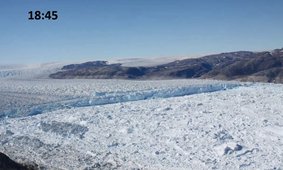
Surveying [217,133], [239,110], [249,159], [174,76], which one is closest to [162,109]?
[239,110]

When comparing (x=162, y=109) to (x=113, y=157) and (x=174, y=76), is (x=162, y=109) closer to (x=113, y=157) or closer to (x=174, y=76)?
(x=113, y=157)

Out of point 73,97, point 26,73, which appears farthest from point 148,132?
point 26,73

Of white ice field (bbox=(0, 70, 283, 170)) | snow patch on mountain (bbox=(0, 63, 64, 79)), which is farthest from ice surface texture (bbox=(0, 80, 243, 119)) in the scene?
snow patch on mountain (bbox=(0, 63, 64, 79))

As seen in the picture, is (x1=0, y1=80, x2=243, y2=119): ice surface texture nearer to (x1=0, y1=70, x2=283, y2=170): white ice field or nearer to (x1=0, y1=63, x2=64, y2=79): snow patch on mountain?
(x1=0, y1=70, x2=283, y2=170): white ice field

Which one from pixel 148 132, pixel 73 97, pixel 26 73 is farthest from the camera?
pixel 26 73

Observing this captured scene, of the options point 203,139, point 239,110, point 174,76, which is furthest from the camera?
point 174,76

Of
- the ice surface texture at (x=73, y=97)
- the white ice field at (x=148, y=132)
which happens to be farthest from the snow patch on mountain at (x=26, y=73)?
the white ice field at (x=148, y=132)

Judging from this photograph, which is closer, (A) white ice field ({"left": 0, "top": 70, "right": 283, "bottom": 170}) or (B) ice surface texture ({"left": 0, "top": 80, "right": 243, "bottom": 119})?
(A) white ice field ({"left": 0, "top": 70, "right": 283, "bottom": 170})

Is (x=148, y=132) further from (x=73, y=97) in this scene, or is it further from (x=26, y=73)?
(x=26, y=73)

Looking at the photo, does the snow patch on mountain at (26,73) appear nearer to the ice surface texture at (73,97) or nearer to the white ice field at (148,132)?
the ice surface texture at (73,97)
